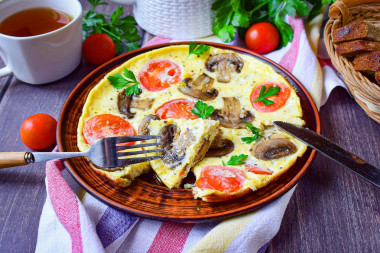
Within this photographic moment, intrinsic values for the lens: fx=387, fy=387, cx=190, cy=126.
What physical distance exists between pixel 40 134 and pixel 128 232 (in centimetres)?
117

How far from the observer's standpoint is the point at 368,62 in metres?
3.09

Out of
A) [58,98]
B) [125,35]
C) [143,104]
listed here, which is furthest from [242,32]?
[58,98]

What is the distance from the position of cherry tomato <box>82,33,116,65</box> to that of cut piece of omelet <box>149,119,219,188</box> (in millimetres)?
1354

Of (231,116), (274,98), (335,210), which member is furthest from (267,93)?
(335,210)

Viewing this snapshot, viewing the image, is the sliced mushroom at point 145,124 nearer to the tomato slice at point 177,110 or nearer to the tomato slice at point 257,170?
the tomato slice at point 177,110

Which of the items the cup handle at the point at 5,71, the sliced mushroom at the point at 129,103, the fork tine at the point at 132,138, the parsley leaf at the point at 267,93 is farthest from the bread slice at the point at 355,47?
the cup handle at the point at 5,71

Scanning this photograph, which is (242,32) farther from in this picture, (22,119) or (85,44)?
(22,119)

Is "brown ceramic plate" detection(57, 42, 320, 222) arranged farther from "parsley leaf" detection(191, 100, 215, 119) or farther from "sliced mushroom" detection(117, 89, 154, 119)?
"parsley leaf" detection(191, 100, 215, 119)

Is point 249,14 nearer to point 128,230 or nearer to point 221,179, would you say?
point 221,179

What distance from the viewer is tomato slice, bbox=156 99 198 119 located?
3113 mm

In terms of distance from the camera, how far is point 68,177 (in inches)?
116

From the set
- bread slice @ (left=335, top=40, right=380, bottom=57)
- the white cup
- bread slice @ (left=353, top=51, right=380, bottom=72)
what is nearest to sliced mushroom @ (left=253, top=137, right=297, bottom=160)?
bread slice @ (left=353, top=51, right=380, bottom=72)

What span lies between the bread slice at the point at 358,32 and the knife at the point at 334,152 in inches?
38.9

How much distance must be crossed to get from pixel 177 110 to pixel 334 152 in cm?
124
